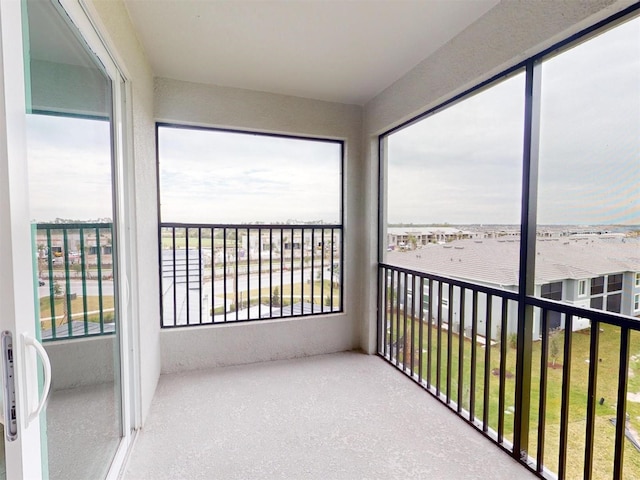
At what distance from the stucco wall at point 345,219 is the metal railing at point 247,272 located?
0.36 ft

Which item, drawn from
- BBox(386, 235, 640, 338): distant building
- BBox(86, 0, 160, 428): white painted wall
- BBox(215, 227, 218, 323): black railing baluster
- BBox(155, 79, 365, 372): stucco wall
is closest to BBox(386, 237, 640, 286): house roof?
BBox(386, 235, 640, 338): distant building

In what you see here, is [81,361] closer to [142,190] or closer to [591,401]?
[142,190]

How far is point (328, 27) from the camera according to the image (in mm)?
1900

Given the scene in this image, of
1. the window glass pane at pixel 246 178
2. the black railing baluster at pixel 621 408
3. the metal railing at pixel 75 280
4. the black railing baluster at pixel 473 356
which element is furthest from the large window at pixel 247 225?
the black railing baluster at pixel 621 408

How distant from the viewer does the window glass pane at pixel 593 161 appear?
1.28 m

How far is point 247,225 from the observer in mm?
2887

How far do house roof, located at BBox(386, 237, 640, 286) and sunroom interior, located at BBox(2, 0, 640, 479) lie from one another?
14cm

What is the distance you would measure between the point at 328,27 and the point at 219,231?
179cm

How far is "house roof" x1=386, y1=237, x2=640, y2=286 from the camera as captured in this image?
135 cm

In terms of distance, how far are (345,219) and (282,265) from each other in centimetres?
77

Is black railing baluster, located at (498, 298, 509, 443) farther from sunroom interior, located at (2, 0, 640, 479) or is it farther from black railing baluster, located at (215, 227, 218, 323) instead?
black railing baluster, located at (215, 227, 218, 323)

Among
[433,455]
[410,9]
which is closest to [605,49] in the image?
[410,9]

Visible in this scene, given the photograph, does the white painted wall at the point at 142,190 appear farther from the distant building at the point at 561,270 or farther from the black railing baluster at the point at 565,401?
the black railing baluster at the point at 565,401

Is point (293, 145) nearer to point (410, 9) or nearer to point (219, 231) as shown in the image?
point (219, 231)
